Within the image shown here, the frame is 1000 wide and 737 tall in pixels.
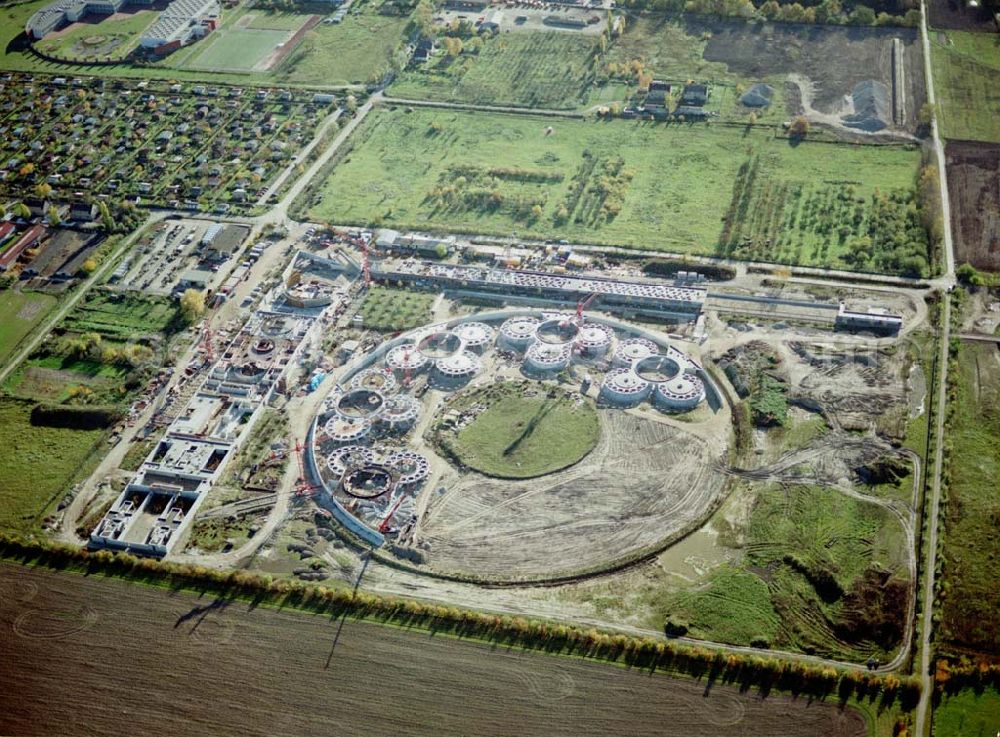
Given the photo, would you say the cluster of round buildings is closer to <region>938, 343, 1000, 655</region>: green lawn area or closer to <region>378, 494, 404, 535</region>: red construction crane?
<region>378, 494, 404, 535</region>: red construction crane

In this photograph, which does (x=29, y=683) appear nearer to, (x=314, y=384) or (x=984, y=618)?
(x=314, y=384)

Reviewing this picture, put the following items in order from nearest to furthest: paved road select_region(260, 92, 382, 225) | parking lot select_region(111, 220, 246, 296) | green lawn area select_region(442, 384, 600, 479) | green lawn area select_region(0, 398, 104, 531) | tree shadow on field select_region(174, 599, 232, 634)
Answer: tree shadow on field select_region(174, 599, 232, 634) → green lawn area select_region(0, 398, 104, 531) → green lawn area select_region(442, 384, 600, 479) → parking lot select_region(111, 220, 246, 296) → paved road select_region(260, 92, 382, 225)

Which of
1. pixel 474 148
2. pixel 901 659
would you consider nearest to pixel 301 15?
pixel 474 148

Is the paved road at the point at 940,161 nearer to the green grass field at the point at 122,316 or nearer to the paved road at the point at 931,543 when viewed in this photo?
the paved road at the point at 931,543

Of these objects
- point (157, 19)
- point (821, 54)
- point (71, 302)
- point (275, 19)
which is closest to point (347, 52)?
point (275, 19)

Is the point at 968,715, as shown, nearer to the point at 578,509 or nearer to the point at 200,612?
the point at 578,509

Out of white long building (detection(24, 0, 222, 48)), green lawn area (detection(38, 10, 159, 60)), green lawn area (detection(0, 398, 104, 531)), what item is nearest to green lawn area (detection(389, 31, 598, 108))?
white long building (detection(24, 0, 222, 48))
